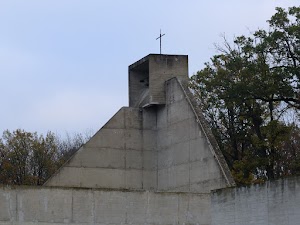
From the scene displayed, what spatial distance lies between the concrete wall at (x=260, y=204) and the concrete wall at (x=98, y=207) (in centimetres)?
686

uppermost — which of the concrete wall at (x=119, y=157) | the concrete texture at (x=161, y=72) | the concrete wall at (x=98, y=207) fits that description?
the concrete texture at (x=161, y=72)

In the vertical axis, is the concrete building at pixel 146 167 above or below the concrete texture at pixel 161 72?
below

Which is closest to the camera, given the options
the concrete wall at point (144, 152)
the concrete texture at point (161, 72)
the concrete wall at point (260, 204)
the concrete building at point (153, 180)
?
the concrete wall at point (260, 204)

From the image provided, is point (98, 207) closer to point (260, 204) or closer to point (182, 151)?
point (182, 151)

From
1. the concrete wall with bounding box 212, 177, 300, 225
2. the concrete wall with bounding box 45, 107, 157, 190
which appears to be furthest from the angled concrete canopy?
the concrete wall with bounding box 212, 177, 300, 225

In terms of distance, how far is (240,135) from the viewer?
138 ft

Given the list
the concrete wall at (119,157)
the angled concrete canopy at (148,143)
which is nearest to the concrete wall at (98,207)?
the angled concrete canopy at (148,143)

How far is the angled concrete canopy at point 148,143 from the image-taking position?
32.3 m

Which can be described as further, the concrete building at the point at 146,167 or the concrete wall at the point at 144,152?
the concrete wall at the point at 144,152

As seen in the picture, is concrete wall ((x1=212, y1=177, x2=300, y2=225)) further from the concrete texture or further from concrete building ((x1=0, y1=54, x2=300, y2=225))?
the concrete texture

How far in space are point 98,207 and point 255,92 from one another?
47.3ft

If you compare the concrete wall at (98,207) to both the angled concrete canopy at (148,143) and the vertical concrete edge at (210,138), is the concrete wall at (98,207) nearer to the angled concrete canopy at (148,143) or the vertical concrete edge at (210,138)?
the vertical concrete edge at (210,138)

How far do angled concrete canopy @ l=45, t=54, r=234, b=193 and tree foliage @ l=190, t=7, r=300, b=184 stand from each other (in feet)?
13.7

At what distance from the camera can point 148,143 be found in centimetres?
3494
